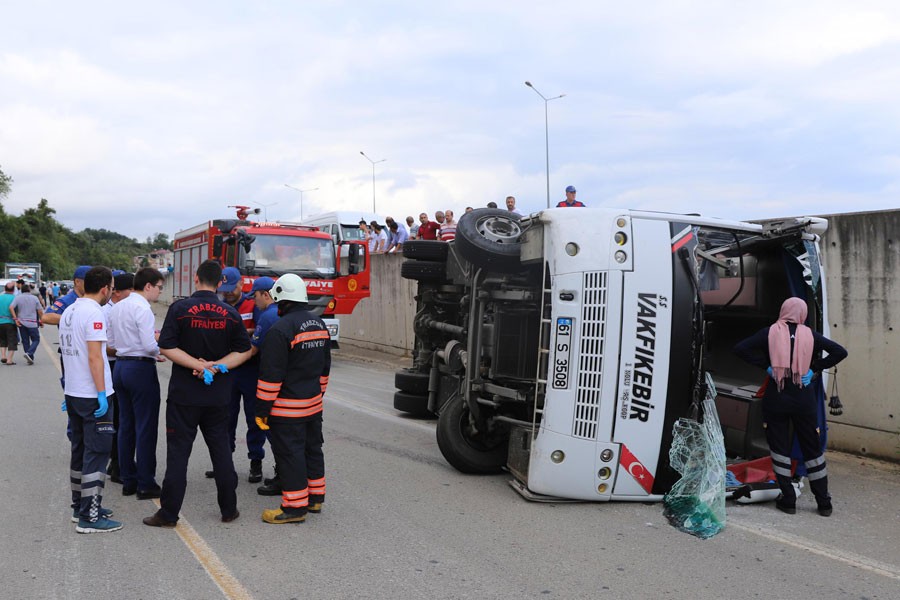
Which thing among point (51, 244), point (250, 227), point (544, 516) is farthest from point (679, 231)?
point (51, 244)

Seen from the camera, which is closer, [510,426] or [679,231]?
[679,231]

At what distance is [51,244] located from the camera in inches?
3342

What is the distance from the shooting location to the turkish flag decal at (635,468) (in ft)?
18.8

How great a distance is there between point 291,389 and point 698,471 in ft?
9.90

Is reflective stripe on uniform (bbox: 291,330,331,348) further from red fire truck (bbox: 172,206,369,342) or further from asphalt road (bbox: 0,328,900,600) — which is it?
red fire truck (bbox: 172,206,369,342)

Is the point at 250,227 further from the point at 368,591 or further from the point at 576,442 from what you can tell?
the point at 368,591

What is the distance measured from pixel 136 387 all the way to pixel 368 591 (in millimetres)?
2727

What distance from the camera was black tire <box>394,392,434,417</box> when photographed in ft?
31.2

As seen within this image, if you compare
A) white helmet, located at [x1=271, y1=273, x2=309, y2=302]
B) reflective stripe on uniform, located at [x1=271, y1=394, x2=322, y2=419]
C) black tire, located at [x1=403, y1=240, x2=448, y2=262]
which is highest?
black tire, located at [x1=403, y1=240, x2=448, y2=262]

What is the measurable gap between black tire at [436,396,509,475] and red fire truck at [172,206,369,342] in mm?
8271

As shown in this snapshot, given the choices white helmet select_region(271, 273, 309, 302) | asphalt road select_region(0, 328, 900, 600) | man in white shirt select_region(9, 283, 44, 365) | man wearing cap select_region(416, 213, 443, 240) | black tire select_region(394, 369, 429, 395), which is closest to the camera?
asphalt road select_region(0, 328, 900, 600)

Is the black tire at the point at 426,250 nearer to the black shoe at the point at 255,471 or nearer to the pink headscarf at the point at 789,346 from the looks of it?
the black shoe at the point at 255,471

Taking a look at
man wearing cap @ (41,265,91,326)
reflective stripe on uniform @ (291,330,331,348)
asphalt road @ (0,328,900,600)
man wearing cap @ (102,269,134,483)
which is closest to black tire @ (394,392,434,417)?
asphalt road @ (0,328,900,600)

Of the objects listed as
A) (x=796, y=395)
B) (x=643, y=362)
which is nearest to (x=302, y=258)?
(x=643, y=362)
